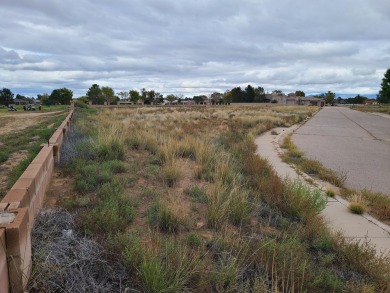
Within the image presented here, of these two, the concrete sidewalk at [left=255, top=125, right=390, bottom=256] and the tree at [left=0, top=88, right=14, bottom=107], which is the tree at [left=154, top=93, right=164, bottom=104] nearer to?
the tree at [left=0, top=88, right=14, bottom=107]

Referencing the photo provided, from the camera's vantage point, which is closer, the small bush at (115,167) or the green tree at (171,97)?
the small bush at (115,167)

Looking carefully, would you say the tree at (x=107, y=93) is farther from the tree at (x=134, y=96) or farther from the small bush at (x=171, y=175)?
the small bush at (x=171, y=175)

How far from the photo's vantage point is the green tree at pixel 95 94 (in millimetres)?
136250

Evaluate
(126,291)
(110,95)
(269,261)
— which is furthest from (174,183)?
(110,95)

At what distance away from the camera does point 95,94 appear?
140625 mm

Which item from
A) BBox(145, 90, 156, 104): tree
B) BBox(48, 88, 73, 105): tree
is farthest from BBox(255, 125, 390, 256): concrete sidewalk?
BBox(145, 90, 156, 104): tree

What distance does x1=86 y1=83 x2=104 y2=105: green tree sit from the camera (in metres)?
136

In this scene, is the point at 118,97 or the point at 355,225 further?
the point at 118,97

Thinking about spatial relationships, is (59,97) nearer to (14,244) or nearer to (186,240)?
(186,240)

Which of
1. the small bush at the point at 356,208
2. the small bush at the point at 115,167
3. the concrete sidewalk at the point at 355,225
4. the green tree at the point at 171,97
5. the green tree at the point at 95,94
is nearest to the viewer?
the concrete sidewalk at the point at 355,225

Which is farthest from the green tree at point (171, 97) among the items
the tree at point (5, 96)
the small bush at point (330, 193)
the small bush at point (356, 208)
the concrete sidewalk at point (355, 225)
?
the small bush at point (356, 208)

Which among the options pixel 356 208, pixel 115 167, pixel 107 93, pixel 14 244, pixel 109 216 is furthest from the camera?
pixel 107 93

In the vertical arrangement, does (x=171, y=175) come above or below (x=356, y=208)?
above

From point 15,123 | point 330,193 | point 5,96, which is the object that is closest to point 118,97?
point 5,96
